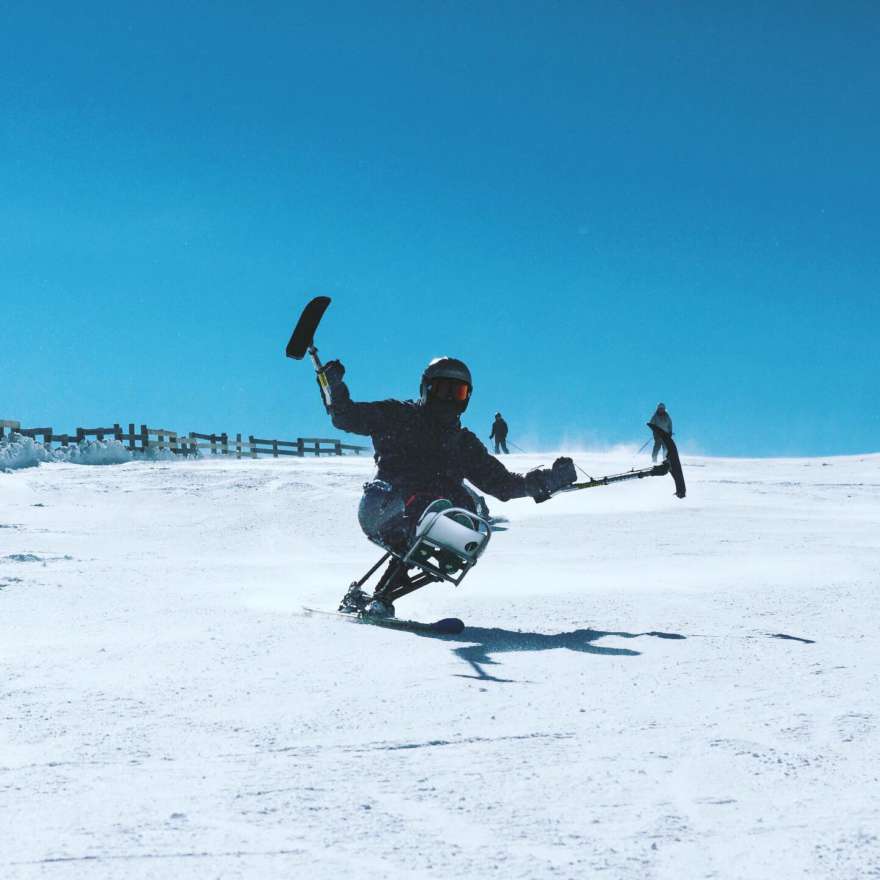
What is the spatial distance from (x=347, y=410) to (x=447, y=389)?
58cm

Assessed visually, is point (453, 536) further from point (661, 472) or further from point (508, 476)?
point (661, 472)

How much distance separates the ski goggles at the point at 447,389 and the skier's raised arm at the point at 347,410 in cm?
28

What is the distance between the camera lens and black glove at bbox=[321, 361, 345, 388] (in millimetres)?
5480

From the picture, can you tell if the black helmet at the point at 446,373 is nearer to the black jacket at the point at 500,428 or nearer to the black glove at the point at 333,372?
the black glove at the point at 333,372

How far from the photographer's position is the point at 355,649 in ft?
13.7

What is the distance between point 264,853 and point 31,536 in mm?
10343

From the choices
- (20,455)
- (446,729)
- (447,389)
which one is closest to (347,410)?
(447,389)

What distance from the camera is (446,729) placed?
2.80 meters

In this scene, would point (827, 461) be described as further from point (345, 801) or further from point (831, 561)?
point (345, 801)

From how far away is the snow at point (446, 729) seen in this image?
1.91 meters

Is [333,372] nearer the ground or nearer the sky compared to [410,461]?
nearer the sky

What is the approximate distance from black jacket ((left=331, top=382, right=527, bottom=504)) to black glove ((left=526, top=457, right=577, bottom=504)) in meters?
0.09

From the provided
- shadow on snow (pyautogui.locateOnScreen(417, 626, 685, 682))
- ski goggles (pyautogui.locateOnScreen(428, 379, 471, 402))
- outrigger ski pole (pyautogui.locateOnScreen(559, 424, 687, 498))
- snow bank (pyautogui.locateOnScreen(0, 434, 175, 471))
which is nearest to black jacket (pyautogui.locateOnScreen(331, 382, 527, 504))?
ski goggles (pyautogui.locateOnScreen(428, 379, 471, 402))

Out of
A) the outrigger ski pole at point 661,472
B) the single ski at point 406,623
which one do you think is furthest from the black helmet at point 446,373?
the single ski at point 406,623
